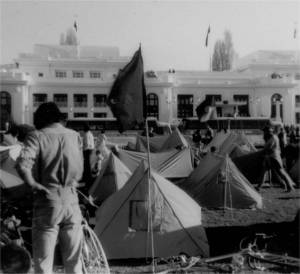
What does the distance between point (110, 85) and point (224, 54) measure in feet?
81.2

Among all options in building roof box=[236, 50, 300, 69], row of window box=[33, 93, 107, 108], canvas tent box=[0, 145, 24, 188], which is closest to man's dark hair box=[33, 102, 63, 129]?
canvas tent box=[0, 145, 24, 188]

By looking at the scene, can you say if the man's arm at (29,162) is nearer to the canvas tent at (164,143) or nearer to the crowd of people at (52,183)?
the crowd of people at (52,183)

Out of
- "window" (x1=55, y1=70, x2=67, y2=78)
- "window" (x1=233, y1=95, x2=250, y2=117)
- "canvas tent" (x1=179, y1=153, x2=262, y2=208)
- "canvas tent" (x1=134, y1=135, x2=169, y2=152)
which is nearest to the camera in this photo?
"canvas tent" (x1=179, y1=153, x2=262, y2=208)

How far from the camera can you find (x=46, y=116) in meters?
4.32

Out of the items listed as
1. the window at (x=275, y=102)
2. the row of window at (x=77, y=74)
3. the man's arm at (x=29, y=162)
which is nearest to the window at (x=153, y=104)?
→ the row of window at (x=77, y=74)

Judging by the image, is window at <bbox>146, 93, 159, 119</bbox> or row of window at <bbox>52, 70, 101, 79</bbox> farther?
row of window at <bbox>52, 70, 101, 79</bbox>

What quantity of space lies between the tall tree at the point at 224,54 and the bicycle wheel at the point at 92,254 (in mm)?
69968

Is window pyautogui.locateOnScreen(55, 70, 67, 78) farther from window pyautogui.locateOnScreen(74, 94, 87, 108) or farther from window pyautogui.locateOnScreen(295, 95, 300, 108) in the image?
window pyautogui.locateOnScreen(295, 95, 300, 108)

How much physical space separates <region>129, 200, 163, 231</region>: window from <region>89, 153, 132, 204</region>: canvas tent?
3.84 metres

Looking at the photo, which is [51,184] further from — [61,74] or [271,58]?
[271,58]

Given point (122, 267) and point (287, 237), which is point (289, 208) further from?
point (122, 267)

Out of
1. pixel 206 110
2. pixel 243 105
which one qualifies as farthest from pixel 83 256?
pixel 243 105

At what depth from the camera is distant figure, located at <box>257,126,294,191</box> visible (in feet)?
37.8

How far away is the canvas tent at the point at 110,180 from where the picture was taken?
10.3 meters
